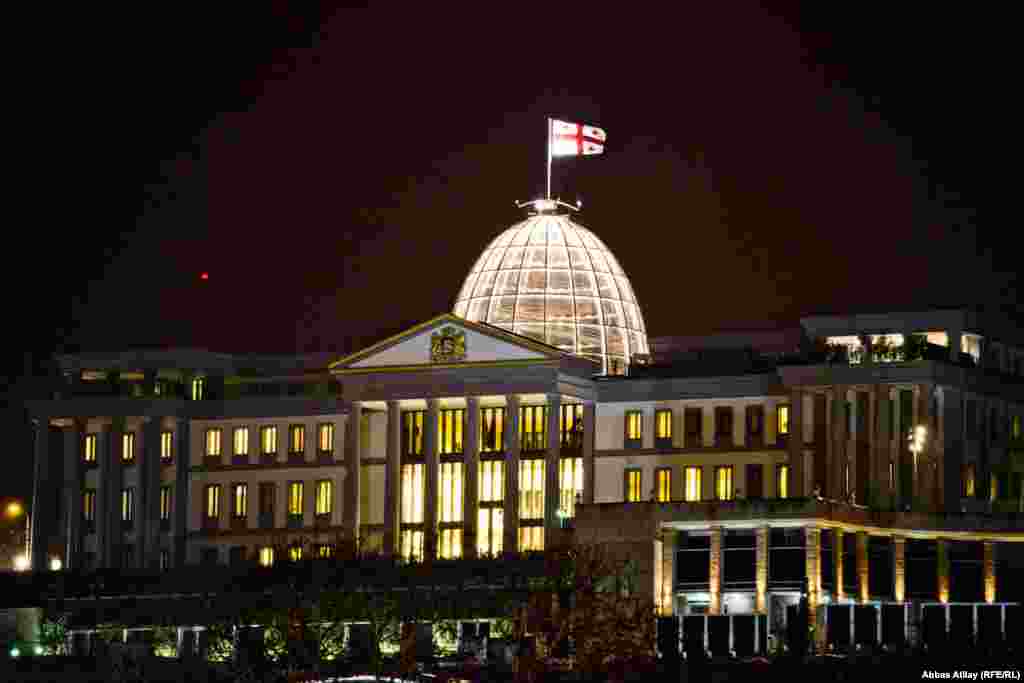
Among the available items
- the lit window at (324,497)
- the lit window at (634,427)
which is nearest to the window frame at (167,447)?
the lit window at (324,497)

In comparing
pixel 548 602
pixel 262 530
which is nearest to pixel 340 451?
pixel 262 530

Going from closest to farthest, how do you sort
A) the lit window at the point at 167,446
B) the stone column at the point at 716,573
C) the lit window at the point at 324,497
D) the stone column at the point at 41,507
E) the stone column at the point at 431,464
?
1. the stone column at the point at 716,573
2. the stone column at the point at 431,464
3. the lit window at the point at 324,497
4. the lit window at the point at 167,446
5. the stone column at the point at 41,507

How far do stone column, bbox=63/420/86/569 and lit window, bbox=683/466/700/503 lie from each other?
1672 inches

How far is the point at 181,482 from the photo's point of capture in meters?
195

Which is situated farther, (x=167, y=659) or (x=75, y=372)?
(x=75, y=372)

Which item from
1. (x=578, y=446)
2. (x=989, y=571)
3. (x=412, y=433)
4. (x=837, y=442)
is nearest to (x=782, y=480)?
(x=837, y=442)

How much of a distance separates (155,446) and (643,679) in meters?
72.2

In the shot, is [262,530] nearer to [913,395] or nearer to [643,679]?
[913,395]

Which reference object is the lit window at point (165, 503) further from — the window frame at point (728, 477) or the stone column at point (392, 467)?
the window frame at point (728, 477)

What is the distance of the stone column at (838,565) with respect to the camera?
15705 cm

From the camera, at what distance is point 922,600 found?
162 meters

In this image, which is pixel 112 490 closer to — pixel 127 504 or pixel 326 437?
pixel 127 504

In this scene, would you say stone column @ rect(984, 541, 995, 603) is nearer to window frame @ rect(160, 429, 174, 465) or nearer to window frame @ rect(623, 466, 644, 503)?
window frame @ rect(623, 466, 644, 503)

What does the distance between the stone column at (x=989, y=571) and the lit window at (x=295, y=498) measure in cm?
4989
